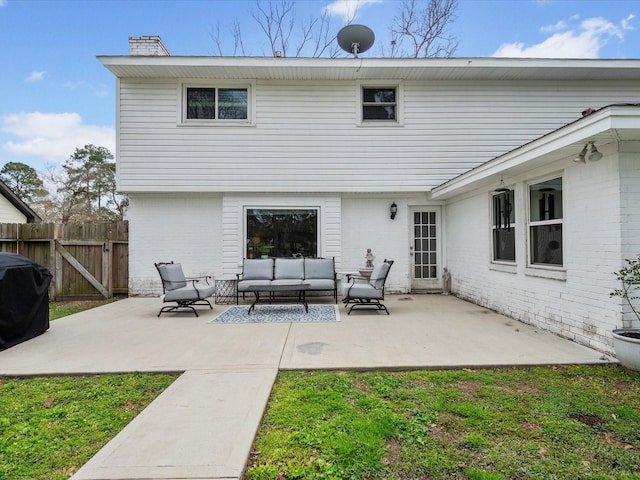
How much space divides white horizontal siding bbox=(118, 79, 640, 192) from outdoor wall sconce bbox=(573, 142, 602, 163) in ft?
13.9

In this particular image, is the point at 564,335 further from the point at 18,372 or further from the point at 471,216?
the point at 18,372

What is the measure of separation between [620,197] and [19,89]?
22.6 metres

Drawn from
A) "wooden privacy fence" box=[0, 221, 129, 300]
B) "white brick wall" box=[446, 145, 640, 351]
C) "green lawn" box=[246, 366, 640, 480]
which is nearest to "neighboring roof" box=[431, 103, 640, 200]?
"white brick wall" box=[446, 145, 640, 351]

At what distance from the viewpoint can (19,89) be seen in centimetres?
1616

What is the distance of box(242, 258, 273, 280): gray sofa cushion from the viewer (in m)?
7.57

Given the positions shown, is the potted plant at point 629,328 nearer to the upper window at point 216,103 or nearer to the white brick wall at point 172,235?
the white brick wall at point 172,235

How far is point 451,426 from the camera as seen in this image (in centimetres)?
246

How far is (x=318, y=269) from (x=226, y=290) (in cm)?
223

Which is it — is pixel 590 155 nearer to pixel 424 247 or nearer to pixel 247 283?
pixel 424 247

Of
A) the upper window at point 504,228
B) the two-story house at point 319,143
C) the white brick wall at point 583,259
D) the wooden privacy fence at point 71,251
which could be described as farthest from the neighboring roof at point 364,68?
the wooden privacy fence at point 71,251

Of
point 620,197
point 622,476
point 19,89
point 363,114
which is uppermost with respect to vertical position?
point 19,89

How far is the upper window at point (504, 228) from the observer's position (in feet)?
19.9

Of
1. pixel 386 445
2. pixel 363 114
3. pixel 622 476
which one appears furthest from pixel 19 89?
pixel 622 476

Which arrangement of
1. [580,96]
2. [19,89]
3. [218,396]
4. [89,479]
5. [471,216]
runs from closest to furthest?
[89,479] → [218,396] → [471,216] → [580,96] → [19,89]
